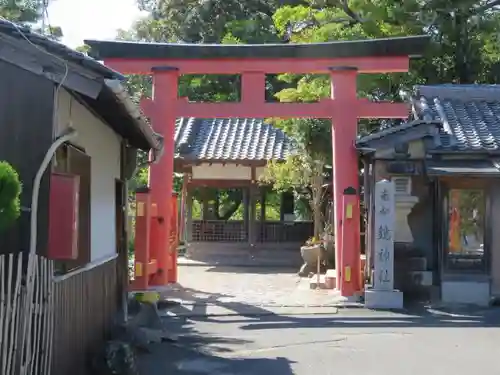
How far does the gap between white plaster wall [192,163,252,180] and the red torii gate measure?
31.3ft

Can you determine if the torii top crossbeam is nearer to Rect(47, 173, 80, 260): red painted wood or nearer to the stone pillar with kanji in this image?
the stone pillar with kanji

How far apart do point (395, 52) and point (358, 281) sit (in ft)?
15.5

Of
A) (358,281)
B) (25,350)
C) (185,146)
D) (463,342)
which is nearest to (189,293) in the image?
(358,281)

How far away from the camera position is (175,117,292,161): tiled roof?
24734 millimetres

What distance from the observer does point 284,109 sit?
51.9 feet

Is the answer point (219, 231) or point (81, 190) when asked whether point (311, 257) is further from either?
point (81, 190)

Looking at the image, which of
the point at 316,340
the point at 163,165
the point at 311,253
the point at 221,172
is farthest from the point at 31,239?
the point at 221,172

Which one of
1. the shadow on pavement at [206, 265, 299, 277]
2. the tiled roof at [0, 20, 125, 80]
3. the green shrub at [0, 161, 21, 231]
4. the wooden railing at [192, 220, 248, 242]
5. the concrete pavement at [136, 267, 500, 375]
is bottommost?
the concrete pavement at [136, 267, 500, 375]

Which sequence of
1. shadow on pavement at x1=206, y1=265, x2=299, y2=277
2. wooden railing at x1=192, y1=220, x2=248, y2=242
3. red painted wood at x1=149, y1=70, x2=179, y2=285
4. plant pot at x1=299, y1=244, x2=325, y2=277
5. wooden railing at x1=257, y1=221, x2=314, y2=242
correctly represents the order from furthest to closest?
wooden railing at x1=192, y1=220, x2=248, y2=242, wooden railing at x1=257, y1=221, x2=314, y2=242, shadow on pavement at x1=206, y1=265, x2=299, y2=277, plant pot at x1=299, y1=244, x2=325, y2=277, red painted wood at x1=149, y1=70, x2=179, y2=285

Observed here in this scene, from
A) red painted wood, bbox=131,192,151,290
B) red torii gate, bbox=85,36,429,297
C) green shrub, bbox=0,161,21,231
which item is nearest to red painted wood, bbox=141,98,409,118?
red torii gate, bbox=85,36,429,297

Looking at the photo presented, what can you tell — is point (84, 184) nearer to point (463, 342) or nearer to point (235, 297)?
point (463, 342)

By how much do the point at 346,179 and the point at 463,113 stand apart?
12.9ft

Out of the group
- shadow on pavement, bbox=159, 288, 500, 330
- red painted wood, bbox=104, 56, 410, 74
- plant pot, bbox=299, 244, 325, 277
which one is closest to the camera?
shadow on pavement, bbox=159, 288, 500, 330

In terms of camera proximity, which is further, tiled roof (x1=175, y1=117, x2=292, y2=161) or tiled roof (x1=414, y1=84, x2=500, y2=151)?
tiled roof (x1=175, y1=117, x2=292, y2=161)
